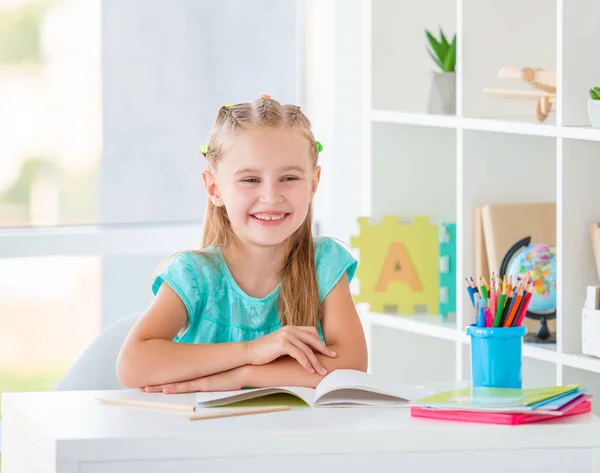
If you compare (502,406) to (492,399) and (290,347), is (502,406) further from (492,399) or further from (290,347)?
(290,347)

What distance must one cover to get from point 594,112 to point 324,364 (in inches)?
25.1

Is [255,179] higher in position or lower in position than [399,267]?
higher

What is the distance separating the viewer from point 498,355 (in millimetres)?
1247

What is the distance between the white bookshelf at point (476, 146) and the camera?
1784 millimetres

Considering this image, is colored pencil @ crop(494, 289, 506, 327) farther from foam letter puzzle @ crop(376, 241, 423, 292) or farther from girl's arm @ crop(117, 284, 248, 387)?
foam letter puzzle @ crop(376, 241, 423, 292)

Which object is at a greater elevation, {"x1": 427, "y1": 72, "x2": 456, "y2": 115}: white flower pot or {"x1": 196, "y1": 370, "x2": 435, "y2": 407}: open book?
{"x1": 427, "y1": 72, "x2": 456, "y2": 115}: white flower pot

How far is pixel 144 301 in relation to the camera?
2.87 meters

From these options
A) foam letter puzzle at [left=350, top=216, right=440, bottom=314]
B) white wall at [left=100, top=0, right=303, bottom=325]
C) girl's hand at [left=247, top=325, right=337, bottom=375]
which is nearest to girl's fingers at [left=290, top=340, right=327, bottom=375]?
girl's hand at [left=247, top=325, right=337, bottom=375]

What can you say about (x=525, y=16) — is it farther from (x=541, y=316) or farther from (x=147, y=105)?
(x=147, y=105)

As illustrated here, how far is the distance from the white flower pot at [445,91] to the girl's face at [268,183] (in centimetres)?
84

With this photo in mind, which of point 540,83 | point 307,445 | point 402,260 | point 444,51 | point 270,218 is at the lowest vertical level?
point 307,445

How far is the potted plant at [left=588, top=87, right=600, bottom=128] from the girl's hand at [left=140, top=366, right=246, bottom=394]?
29.0 inches

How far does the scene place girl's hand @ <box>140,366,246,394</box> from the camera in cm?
132

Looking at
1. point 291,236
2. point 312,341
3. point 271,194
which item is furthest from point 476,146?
point 312,341
